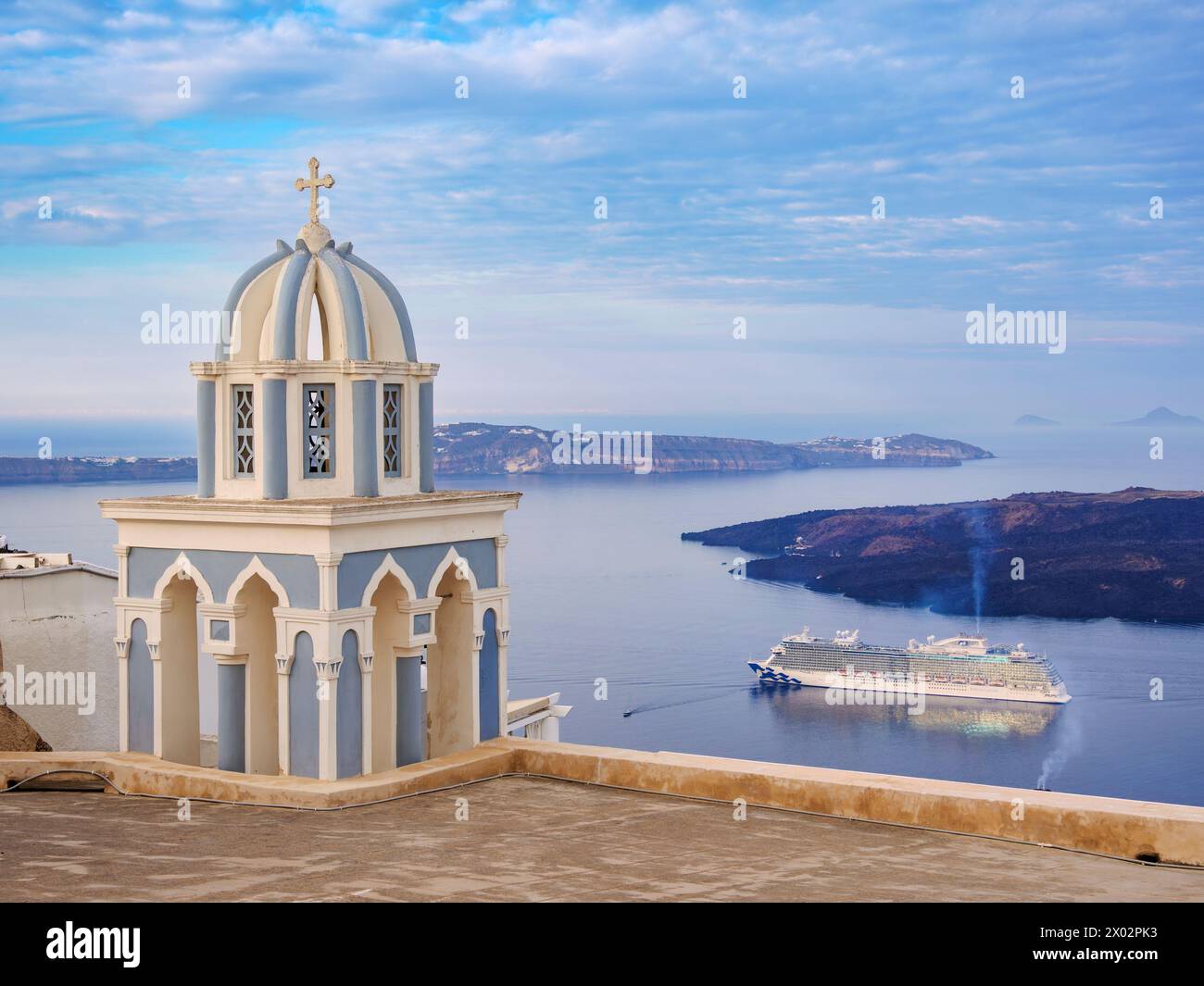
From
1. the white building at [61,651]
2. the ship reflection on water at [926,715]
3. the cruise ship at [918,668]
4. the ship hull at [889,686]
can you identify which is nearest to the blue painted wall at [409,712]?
the white building at [61,651]

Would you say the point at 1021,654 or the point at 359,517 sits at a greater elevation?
the point at 359,517

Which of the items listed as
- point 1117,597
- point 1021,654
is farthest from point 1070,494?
point 1021,654

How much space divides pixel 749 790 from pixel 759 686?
9257 centimetres

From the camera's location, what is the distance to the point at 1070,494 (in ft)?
551

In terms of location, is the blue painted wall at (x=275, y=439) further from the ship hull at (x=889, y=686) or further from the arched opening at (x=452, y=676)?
the ship hull at (x=889, y=686)

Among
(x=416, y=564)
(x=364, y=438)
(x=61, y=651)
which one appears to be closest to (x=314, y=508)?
(x=364, y=438)

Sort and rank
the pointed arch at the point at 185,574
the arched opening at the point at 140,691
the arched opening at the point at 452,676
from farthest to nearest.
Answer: the arched opening at the point at 452,676, the arched opening at the point at 140,691, the pointed arch at the point at 185,574

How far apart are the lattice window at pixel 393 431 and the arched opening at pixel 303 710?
1277 millimetres

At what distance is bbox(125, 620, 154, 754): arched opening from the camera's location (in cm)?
895

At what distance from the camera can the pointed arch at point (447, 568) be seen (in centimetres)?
873

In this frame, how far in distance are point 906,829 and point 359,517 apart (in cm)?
328

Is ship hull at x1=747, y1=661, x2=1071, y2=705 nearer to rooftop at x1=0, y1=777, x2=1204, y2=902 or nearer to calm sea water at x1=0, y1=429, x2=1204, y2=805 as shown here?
calm sea water at x1=0, y1=429, x2=1204, y2=805

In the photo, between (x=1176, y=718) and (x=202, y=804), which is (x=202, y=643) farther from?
(x=1176, y=718)

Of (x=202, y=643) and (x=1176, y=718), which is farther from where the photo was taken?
(x=1176, y=718)
